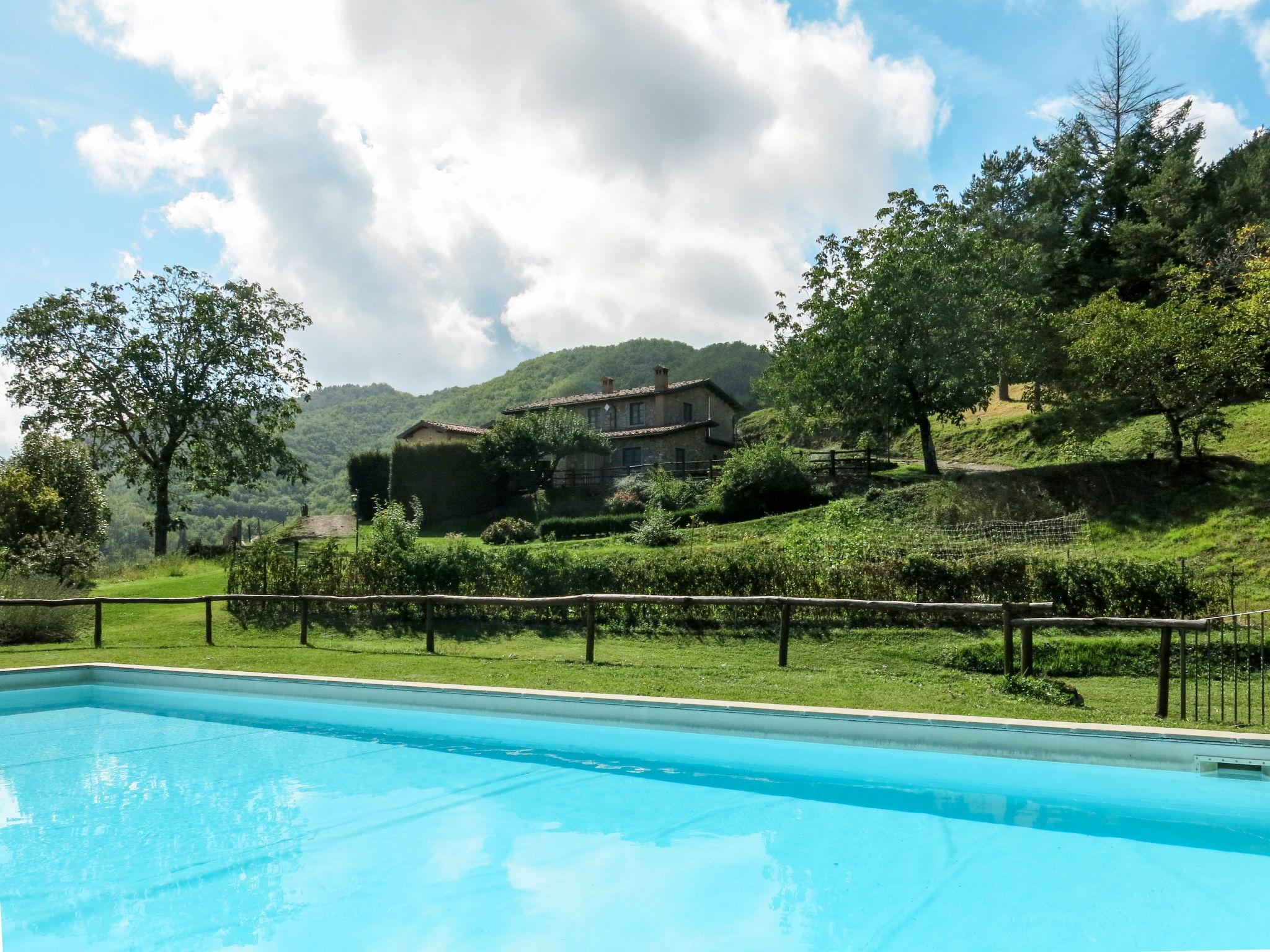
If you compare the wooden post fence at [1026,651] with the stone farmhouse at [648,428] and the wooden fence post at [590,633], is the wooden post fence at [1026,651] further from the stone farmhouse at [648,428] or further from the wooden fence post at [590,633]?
the stone farmhouse at [648,428]

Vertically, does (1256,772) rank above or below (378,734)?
above

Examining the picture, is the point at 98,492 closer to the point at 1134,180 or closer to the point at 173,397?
the point at 173,397

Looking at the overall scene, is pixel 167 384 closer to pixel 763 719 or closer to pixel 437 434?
pixel 437 434

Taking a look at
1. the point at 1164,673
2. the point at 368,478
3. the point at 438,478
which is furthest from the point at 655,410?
the point at 1164,673

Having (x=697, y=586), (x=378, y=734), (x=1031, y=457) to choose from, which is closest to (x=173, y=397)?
(x=697, y=586)

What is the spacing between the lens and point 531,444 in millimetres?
37656

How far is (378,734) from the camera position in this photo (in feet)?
30.5

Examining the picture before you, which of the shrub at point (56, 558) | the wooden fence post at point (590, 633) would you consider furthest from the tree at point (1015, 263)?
the shrub at point (56, 558)

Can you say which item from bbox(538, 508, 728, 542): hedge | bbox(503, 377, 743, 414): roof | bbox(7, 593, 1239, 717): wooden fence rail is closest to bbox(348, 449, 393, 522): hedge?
bbox(503, 377, 743, 414): roof

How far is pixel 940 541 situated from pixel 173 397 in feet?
105

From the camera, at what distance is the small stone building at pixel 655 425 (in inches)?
1618

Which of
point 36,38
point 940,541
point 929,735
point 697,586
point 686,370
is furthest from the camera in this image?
point 686,370

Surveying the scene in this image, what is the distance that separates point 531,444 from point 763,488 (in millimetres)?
13248

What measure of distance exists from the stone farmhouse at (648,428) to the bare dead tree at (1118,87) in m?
23.8
